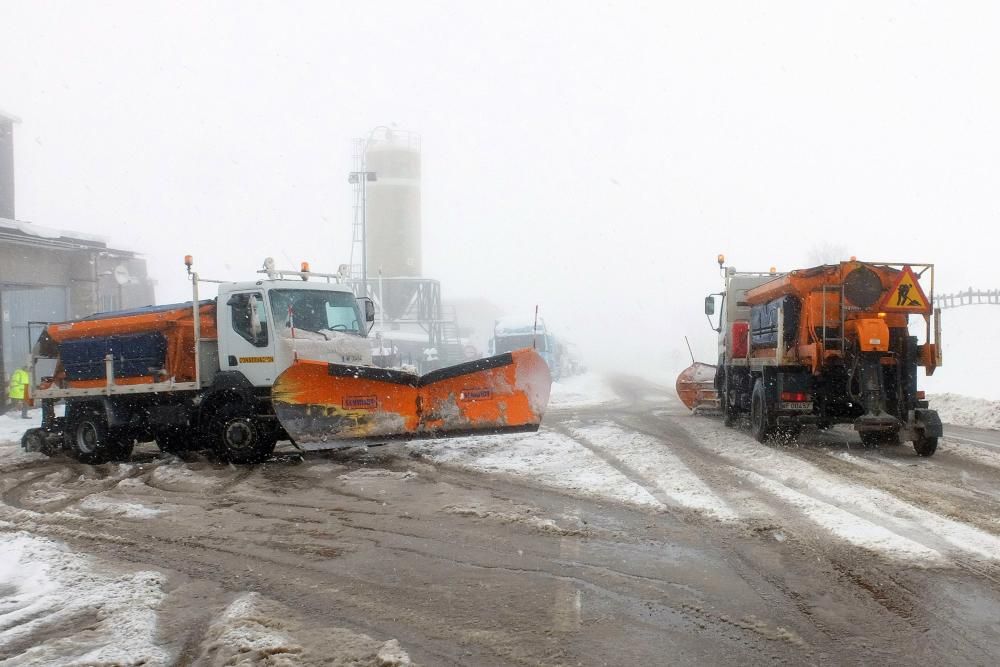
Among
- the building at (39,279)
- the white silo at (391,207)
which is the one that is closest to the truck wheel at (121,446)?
the building at (39,279)

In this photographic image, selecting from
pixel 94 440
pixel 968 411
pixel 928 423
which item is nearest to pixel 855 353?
pixel 928 423

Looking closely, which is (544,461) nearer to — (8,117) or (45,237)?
(45,237)

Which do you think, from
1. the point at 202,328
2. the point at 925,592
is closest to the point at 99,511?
the point at 202,328

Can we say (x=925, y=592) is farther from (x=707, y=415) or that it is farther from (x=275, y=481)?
(x=707, y=415)

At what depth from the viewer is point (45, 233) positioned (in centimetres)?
2025

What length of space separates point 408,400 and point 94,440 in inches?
207

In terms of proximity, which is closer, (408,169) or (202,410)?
(202,410)

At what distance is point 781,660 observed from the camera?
3748 mm

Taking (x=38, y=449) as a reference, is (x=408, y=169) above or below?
above

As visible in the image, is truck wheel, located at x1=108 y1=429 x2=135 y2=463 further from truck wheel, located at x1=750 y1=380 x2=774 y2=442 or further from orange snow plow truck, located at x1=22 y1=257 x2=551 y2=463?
truck wheel, located at x1=750 y1=380 x2=774 y2=442

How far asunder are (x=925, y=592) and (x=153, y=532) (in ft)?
19.1

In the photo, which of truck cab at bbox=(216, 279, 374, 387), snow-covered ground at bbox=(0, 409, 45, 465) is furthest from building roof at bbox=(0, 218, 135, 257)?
truck cab at bbox=(216, 279, 374, 387)

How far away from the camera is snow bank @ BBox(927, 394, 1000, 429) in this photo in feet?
48.3

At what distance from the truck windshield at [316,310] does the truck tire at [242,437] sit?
1360 mm
